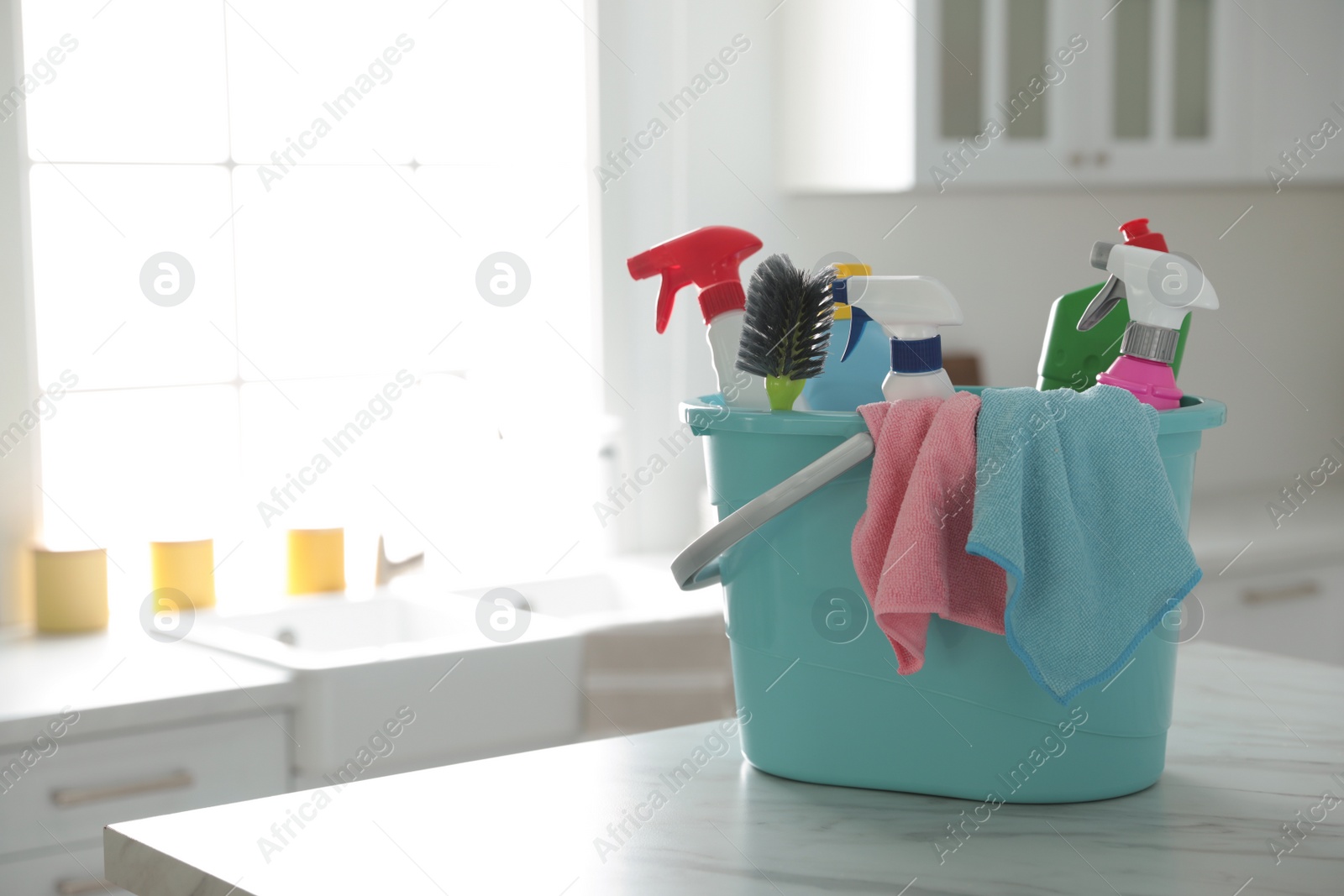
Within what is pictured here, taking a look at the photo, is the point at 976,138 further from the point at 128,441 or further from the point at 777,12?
the point at 128,441

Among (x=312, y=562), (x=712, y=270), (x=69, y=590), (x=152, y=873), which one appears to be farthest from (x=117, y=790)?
(x=712, y=270)

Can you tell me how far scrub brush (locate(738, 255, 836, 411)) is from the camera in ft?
2.28

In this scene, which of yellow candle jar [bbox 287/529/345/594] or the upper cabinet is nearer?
yellow candle jar [bbox 287/529/345/594]

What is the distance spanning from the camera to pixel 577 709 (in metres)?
1.82

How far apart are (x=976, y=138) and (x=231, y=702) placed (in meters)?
1.53

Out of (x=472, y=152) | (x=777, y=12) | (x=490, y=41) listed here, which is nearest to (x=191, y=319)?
(x=472, y=152)

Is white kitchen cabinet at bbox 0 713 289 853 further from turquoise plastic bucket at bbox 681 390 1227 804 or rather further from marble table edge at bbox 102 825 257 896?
turquoise plastic bucket at bbox 681 390 1227 804

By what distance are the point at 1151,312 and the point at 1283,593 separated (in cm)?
186

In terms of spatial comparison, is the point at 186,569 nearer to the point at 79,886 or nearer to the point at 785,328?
the point at 79,886

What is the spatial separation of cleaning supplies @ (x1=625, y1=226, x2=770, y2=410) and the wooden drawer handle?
1.81 metres

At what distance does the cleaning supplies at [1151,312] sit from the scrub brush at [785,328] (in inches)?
6.1

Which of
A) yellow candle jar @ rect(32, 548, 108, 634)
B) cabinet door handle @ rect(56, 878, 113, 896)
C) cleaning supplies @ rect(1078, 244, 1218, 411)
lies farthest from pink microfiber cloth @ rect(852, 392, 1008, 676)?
yellow candle jar @ rect(32, 548, 108, 634)

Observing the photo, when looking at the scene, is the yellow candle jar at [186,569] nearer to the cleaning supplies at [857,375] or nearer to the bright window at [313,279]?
the bright window at [313,279]

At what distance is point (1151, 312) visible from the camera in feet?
2.38
